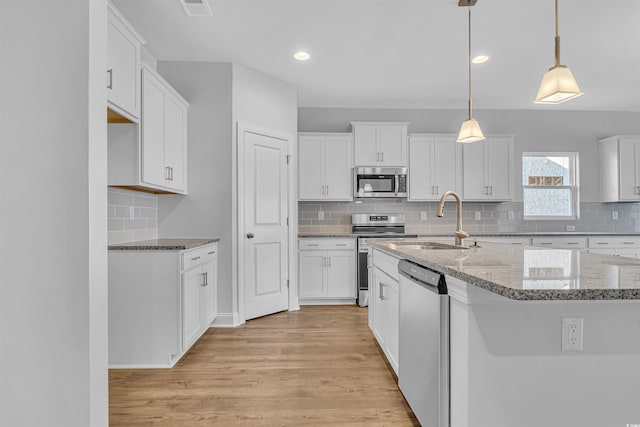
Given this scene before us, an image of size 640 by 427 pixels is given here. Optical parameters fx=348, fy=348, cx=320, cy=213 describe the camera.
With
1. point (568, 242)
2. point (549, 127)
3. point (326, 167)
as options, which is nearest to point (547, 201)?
point (568, 242)

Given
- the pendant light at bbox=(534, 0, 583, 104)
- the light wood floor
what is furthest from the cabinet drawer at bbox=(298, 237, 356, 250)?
the pendant light at bbox=(534, 0, 583, 104)

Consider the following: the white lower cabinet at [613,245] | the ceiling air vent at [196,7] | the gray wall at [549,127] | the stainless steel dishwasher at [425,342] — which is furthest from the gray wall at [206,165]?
the white lower cabinet at [613,245]

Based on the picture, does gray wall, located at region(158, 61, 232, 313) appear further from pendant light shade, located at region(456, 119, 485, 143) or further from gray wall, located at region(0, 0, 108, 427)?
gray wall, located at region(0, 0, 108, 427)

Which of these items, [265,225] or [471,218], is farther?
[471,218]

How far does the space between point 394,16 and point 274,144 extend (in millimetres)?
1776

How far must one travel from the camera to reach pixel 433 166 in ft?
15.4

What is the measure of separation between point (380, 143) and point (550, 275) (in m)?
3.64

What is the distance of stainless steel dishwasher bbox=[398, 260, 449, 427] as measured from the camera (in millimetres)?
1407

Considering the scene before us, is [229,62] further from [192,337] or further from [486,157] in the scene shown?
[486,157]

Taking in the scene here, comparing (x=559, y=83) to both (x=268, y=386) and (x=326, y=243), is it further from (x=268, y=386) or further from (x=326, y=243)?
(x=326, y=243)

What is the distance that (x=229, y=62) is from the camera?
11.6 ft

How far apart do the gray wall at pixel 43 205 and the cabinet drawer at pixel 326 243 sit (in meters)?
3.28

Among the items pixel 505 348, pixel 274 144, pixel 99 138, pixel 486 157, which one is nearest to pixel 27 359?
pixel 99 138

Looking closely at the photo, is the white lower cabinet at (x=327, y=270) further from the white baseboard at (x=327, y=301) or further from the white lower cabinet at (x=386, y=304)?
the white lower cabinet at (x=386, y=304)
